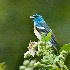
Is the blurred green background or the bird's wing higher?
the blurred green background

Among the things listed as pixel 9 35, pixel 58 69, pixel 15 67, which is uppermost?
pixel 9 35

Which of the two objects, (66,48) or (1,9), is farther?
(1,9)

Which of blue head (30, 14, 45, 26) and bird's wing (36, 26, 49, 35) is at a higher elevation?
blue head (30, 14, 45, 26)

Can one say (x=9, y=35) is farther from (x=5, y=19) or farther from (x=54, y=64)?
(x=54, y=64)

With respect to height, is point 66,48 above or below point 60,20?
below

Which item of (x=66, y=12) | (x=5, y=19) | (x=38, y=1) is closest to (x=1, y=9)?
(x=5, y=19)

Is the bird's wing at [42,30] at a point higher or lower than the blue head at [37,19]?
lower

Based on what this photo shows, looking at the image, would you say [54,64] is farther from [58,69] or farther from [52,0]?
[52,0]
